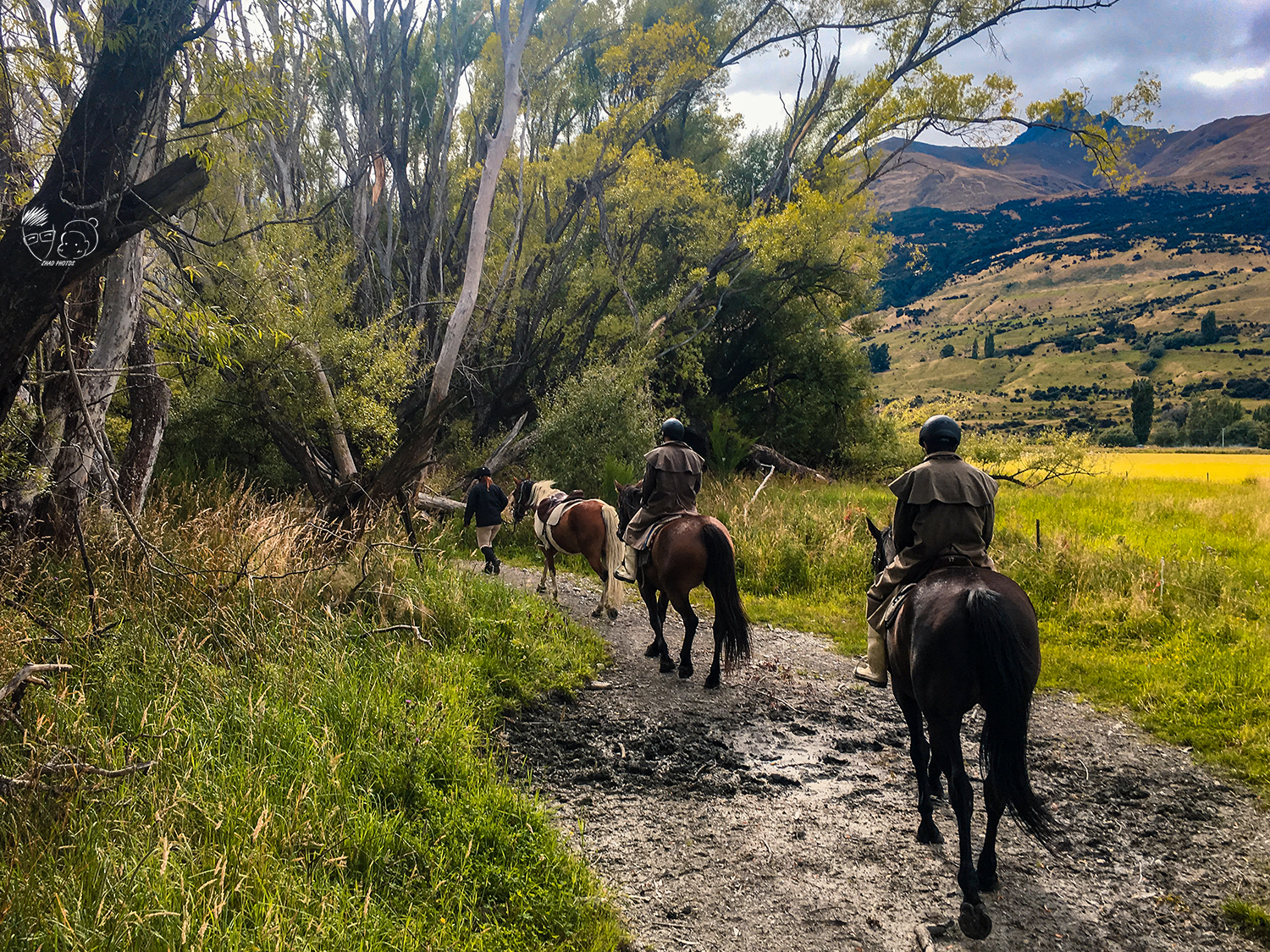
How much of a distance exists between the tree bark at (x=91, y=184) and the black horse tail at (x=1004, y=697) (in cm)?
495

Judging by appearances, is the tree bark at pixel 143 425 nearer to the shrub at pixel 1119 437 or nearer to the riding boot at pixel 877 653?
the riding boot at pixel 877 653

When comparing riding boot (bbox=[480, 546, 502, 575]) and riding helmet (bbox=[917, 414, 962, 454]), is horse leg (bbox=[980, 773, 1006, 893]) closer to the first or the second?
riding helmet (bbox=[917, 414, 962, 454])

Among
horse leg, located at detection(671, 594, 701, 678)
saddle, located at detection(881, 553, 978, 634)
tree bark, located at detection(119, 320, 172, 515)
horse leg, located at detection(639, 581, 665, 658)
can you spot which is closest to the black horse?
saddle, located at detection(881, 553, 978, 634)

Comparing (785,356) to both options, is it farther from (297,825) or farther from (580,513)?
(297,825)

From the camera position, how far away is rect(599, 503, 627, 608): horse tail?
843 centimetres

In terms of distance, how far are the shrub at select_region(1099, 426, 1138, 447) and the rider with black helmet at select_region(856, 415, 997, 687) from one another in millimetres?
71704

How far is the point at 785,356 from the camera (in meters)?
22.8

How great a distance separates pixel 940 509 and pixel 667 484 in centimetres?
334

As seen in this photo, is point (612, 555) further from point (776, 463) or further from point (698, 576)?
point (776, 463)

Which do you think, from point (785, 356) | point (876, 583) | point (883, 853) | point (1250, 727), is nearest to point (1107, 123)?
point (785, 356)

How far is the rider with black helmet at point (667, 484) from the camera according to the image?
694 cm

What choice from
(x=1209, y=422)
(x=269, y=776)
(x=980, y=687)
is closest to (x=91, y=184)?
(x=269, y=776)

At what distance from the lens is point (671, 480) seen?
273 inches

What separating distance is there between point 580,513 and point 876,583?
5054 mm
